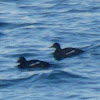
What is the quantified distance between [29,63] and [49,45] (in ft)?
11.0

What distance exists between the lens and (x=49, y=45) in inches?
1136

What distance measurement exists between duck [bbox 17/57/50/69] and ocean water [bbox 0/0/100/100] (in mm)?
194

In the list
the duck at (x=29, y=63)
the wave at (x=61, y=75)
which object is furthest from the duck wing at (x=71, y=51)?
the wave at (x=61, y=75)

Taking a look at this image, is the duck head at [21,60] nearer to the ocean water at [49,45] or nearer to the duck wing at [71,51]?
the ocean water at [49,45]

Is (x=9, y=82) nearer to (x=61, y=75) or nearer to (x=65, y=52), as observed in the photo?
(x=61, y=75)

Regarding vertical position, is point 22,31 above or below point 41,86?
above

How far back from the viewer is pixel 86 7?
3609 centimetres

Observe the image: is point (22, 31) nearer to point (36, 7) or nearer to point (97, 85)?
point (36, 7)

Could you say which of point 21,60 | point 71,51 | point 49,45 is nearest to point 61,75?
point 21,60

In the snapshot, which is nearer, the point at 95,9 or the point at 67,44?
the point at 67,44

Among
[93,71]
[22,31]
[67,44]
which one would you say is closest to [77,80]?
[93,71]

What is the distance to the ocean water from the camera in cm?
2297

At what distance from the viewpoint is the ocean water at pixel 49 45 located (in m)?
23.0

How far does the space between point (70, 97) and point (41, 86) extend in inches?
→ 64.6
